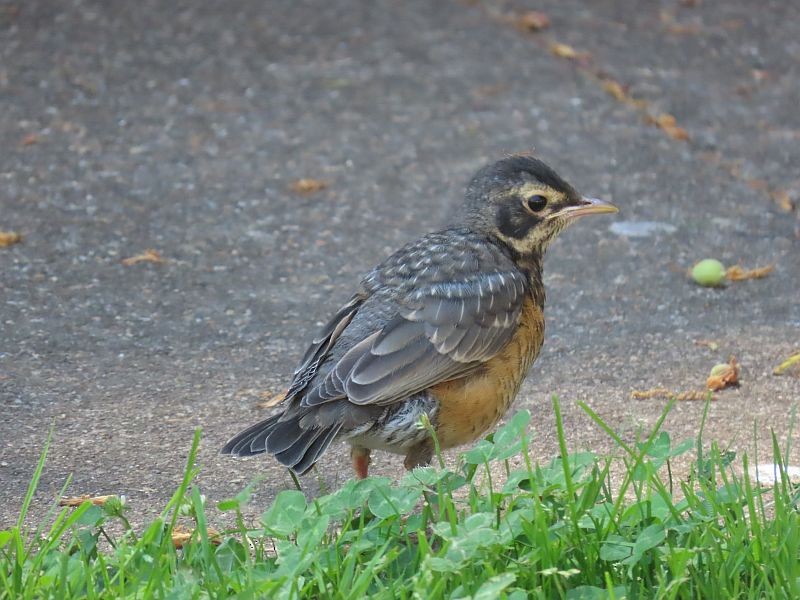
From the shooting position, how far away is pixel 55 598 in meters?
3.62

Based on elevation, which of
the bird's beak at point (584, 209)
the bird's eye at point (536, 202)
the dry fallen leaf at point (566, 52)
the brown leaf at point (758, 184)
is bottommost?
the brown leaf at point (758, 184)

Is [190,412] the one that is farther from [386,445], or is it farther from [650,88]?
[650,88]

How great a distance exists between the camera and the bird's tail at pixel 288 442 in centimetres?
446

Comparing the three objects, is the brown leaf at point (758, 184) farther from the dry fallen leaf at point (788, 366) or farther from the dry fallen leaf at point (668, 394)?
the dry fallen leaf at point (668, 394)

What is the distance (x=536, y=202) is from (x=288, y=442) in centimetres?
148

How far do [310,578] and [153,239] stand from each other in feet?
12.2

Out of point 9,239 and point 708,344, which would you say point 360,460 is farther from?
point 9,239

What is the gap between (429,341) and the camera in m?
4.84

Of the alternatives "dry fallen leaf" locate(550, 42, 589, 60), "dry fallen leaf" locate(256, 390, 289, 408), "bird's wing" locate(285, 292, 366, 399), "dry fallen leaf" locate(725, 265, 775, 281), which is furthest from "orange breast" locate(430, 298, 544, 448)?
"dry fallen leaf" locate(550, 42, 589, 60)

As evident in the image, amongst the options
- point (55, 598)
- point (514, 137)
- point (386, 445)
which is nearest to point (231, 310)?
point (386, 445)

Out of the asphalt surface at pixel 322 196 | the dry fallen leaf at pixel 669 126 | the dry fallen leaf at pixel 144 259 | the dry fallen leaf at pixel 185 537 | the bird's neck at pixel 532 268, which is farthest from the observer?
the dry fallen leaf at pixel 669 126

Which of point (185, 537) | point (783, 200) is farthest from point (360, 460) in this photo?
point (783, 200)

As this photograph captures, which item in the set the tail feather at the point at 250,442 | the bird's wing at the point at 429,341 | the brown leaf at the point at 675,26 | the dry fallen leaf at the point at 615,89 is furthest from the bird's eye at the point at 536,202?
the brown leaf at the point at 675,26

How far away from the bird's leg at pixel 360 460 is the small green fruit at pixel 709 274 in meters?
2.48
